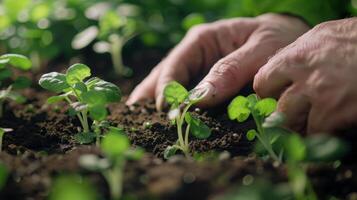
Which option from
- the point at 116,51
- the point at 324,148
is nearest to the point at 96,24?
the point at 116,51

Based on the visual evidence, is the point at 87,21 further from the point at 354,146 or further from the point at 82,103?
the point at 354,146

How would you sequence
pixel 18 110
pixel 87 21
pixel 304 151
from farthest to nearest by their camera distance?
pixel 87 21, pixel 18 110, pixel 304 151

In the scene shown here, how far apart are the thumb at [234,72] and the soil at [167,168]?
109 millimetres

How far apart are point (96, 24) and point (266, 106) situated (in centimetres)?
236

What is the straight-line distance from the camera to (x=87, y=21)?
13.0ft

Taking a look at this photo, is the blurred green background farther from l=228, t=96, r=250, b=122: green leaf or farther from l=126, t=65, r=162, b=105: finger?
l=228, t=96, r=250, b=122: green leaf

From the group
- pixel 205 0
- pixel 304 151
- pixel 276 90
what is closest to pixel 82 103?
pixel 276 90

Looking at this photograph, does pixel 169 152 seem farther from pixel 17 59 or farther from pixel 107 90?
pixel 17 59

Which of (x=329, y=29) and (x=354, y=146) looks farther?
(x=329, y=29)

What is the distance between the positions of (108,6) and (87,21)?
0.82 feet

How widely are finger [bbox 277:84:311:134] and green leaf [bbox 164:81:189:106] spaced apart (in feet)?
1.15

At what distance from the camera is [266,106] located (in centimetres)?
185

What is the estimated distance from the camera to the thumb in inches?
89.9

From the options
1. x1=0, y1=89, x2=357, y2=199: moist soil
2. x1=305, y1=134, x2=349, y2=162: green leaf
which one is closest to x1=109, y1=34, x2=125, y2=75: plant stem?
x1=0, y1=89, x2=357, y2=199: moist soil
